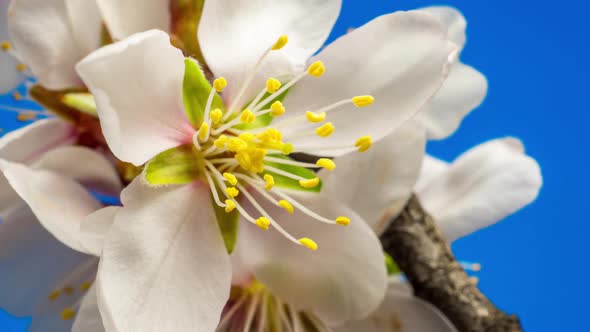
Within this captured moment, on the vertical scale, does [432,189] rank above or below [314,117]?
below

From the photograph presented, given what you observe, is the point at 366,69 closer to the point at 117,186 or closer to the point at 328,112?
the point at 328,112

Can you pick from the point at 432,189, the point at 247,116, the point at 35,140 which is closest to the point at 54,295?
the point at 35,140

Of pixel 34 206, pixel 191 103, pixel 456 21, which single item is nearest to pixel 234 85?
pixel 191 103

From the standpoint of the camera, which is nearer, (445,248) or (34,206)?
(34,206)

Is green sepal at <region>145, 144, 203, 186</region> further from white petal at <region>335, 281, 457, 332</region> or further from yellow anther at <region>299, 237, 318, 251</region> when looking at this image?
white petal at <region>335, 281, 457, 332</region>

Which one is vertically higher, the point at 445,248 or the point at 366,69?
the point at 366,69

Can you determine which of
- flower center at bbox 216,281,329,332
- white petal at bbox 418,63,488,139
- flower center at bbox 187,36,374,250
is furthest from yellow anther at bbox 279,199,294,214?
white petal at bbox 418,63,488,139

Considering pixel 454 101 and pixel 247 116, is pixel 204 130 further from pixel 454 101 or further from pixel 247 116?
pixel 454 101
